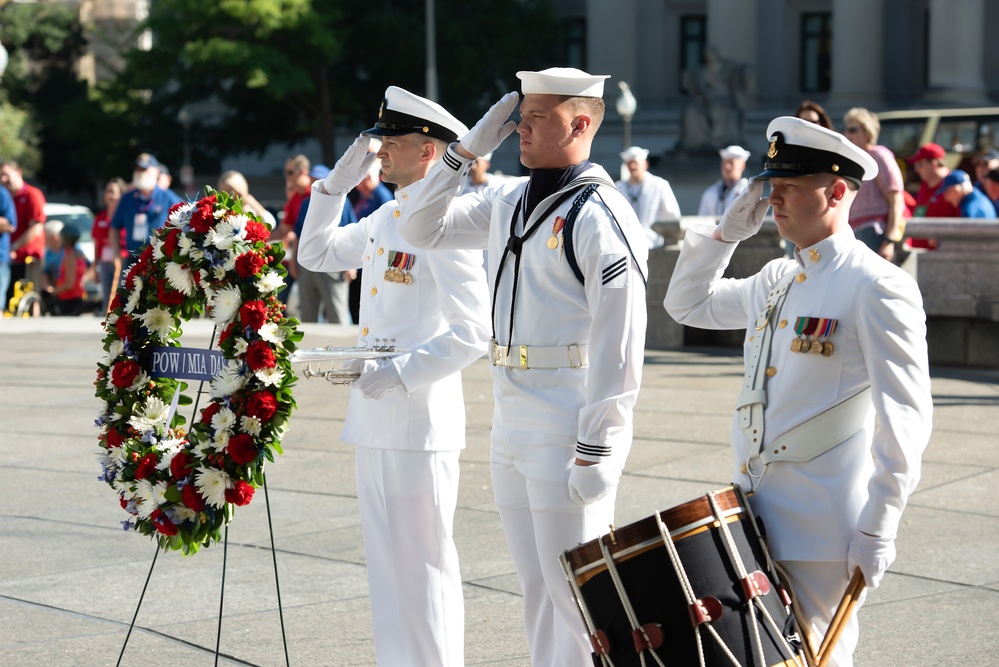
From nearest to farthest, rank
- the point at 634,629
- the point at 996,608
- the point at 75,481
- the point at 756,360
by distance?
the point at 634,629, the point at 756,360, the point at 996,608, the point at 75,481

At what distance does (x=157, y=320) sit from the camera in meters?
4.99

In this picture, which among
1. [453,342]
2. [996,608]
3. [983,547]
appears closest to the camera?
[453,342]

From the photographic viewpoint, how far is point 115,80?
45719 millimetres

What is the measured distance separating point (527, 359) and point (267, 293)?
861 mm

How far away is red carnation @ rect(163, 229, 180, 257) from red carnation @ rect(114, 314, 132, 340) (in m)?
0.28

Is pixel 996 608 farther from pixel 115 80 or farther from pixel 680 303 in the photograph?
pixel 115 80

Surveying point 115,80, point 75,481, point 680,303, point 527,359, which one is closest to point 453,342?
point 527,359

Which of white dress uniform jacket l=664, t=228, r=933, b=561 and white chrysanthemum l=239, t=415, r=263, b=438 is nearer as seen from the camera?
white dress uniform jacket l=664, t=228, r=933, b=561

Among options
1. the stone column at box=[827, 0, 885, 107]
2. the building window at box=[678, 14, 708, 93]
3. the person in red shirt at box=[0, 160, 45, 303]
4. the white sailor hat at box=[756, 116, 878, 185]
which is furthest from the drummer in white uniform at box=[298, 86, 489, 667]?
the building window at box=[678, 14, 708, 93]

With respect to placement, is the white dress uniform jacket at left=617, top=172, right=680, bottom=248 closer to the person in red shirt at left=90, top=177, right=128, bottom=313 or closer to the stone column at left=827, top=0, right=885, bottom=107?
the person in red shirt at left=90, top=177, right=128, bottom=313

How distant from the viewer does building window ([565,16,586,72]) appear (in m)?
57.0

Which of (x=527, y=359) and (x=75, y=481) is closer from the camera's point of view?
(x=527, y=359)

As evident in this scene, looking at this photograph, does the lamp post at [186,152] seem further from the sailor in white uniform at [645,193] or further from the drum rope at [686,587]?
the drum rope at [686,587]

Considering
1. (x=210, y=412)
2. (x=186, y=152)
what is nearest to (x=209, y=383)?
(x=210, y=412)
